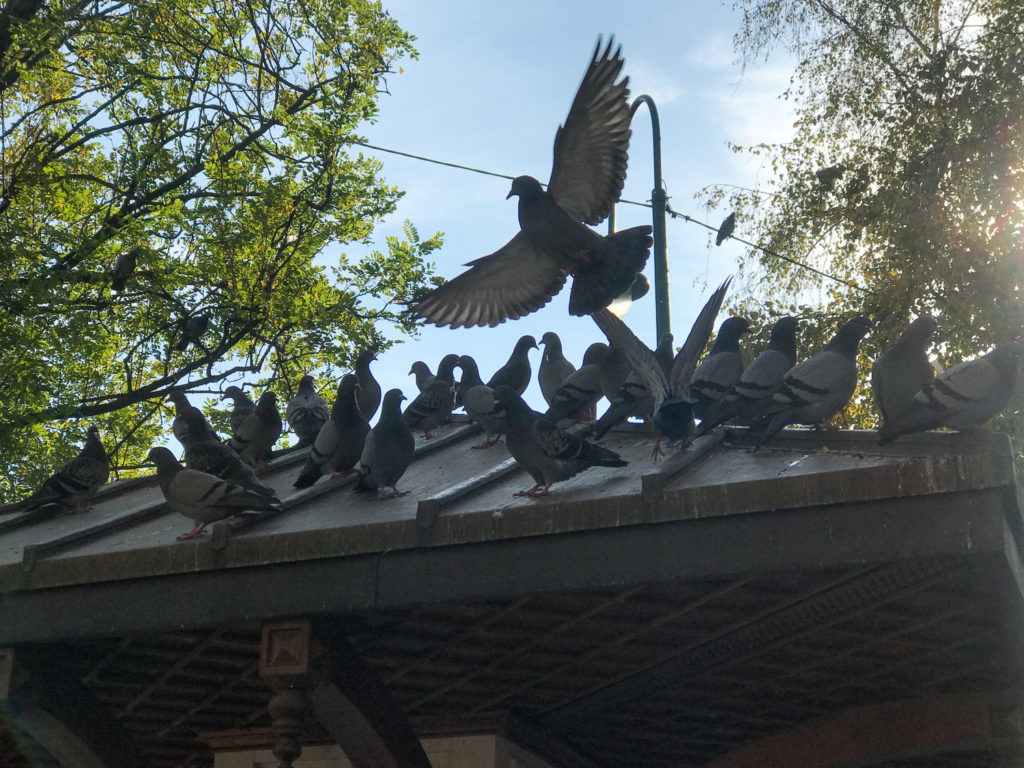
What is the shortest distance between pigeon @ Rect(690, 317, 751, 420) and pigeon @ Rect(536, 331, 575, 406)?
312cm

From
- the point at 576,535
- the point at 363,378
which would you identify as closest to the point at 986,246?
the point at 363,378

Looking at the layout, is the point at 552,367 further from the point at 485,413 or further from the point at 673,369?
the point at 673,369

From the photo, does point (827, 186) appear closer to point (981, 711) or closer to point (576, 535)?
point (981, 711)

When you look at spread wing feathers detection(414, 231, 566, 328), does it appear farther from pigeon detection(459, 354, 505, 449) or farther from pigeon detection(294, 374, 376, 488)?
pigeon detection(294, 374, 376, 488)

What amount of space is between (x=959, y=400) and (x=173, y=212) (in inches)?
481

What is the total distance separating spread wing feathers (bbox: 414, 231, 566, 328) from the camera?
6.98 metres

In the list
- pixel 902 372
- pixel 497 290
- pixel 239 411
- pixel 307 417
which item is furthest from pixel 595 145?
pixel 239 411

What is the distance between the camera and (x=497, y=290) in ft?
23.3

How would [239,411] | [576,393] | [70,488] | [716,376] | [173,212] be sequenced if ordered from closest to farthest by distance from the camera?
[716,376] → [576,393] → [70,488] → [239,411] → [173,212]

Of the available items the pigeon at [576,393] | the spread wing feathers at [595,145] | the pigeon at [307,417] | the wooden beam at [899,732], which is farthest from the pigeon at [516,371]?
the wooden beam at [899,732]

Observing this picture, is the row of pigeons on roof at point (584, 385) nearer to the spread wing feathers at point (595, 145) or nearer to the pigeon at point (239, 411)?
the spread wing feathers at point (595, 145)

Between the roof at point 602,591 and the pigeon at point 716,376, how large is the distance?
1.27 ft

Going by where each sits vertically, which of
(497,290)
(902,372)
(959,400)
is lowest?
(959,400)

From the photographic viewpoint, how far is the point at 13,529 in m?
7.23
